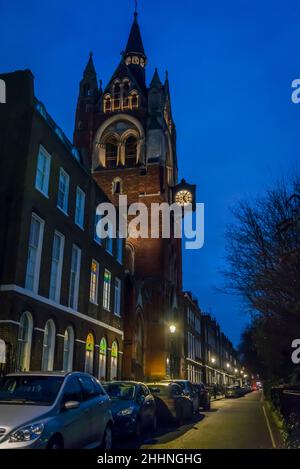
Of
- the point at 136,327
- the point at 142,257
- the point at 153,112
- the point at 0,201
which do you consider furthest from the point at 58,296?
the point at 153,112

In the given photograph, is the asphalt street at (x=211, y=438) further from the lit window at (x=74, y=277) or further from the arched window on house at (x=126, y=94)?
the arched window on house at (x=126, y=94)

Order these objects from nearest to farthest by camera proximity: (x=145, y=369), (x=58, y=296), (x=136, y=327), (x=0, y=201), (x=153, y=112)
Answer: (x=0, y=201)
(x=58, y=296)
(x=136, y=327)
(x=145, y=369)
(x=153, y=112)

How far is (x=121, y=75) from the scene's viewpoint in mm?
53812

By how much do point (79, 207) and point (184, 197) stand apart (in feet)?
78.0

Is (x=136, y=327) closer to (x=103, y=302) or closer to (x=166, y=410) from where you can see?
(x=103, y=302)

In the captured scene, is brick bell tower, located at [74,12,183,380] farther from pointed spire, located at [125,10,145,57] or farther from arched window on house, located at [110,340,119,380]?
arched window on house, located at [110,340,119,380]

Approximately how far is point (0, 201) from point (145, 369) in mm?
26129

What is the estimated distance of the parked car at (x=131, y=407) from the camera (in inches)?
442

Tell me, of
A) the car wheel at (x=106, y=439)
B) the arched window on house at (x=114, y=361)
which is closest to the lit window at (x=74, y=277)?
the arched window on house at (x=114, y=361)

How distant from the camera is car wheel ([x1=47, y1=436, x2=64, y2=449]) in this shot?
6.56 meters

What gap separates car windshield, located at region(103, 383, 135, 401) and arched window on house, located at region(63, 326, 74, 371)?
23.5ft

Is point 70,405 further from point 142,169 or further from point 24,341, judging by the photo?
point 142,169

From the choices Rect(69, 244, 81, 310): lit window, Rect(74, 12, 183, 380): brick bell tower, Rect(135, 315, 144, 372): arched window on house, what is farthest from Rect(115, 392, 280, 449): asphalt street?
Rect(135, 315, 144, 372): arched window on house

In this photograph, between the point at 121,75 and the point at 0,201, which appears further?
the point at 121,75
